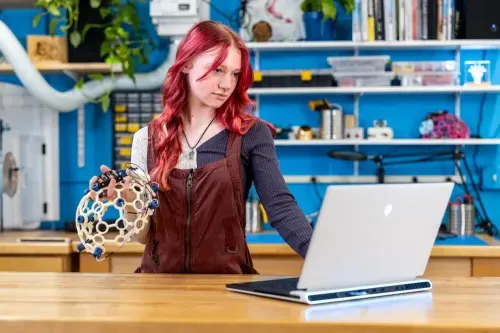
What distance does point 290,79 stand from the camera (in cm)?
397

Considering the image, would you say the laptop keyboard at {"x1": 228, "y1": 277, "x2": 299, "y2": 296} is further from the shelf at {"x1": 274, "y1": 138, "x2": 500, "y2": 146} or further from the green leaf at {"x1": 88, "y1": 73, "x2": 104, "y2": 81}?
the green leaf at {"x1": 88, "y1": 73, "x2": 104, "y2": 81}

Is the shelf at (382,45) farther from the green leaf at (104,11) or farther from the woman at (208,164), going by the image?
the woman at (208,164)

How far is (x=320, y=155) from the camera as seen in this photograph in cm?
419

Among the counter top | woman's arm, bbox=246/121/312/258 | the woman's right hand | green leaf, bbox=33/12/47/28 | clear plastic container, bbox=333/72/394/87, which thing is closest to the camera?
the woman's right hand

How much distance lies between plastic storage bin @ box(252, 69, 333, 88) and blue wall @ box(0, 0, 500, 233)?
20 centimetres

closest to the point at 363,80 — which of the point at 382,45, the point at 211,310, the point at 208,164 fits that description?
the point at 382,45

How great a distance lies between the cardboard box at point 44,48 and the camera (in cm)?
404

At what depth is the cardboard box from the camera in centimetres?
404

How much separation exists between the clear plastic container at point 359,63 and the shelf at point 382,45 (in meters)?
0.08

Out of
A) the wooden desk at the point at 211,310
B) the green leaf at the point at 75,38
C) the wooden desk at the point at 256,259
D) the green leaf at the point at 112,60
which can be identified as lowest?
the wooden desk at the point at 256,259

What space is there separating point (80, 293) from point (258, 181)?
70 cm

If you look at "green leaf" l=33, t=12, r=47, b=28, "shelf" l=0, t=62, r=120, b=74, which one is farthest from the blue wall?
"shelf" l=0, t=62, r=120, b=74

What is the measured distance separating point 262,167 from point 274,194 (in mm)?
99

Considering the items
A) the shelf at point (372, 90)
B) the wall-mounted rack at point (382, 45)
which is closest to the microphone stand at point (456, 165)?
the shelf at point (372, 90)
